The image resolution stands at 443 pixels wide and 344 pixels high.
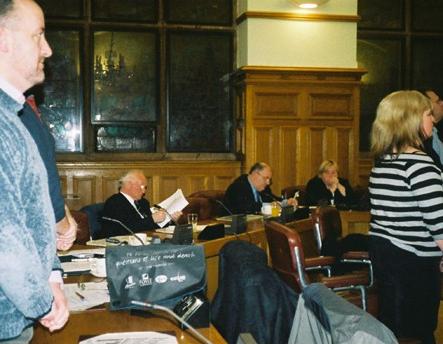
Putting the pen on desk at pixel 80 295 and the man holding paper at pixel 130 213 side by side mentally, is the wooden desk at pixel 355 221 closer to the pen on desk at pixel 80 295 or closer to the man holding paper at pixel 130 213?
the man holding paper at pixel 130 213

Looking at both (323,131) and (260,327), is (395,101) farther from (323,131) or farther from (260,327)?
(323,131)

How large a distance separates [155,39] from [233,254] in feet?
20.8

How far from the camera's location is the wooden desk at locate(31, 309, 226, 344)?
2.06 meters

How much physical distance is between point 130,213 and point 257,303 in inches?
120

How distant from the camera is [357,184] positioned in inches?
342

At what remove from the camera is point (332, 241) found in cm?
434

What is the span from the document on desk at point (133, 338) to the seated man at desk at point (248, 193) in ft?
13.8

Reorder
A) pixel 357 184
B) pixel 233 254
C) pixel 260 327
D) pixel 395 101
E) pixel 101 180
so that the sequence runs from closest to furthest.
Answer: pixel 260 327 < pixel 233 254 < pixel 395 101 < pixel 101 180 < pixel 357 184

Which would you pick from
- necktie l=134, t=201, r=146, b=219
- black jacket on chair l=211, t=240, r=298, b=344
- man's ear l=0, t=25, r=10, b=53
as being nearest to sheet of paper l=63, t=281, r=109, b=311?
black jacket on chair l=211, t=240, r=298, b=344

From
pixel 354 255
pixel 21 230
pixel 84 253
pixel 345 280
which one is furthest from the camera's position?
pixel 354 255

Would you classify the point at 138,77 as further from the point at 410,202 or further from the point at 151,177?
the point at 410,202

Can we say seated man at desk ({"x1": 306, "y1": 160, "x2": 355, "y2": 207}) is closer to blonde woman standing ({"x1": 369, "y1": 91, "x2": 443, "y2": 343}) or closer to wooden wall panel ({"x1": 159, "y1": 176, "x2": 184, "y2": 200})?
wooden wall panel ({"x1": 159, "y1": 176, "x2": 184, "y2": 200})

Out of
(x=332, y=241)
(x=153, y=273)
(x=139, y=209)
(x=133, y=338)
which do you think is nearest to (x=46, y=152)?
(x=153, y=273)

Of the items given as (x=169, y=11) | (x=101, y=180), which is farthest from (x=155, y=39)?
(x=101, y=180)
